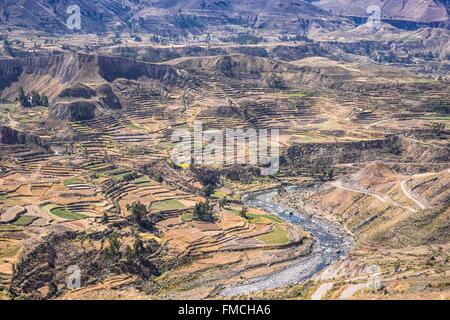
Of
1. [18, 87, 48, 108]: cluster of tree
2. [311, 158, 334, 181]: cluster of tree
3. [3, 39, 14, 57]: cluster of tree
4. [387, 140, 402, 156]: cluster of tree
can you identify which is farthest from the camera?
[3, 39, 14, 57]: cluster of tree

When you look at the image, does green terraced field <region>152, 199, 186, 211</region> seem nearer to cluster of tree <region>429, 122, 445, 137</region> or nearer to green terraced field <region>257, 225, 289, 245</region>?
green terraced field <region>257, 225, 289, 245</region>

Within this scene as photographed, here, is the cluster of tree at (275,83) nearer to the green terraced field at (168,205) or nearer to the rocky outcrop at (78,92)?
the rocky outcrop at (78,92)

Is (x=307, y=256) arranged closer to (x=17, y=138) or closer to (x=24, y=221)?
(x=24, y=221)

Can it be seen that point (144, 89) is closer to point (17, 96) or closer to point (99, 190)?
point (17, 96)

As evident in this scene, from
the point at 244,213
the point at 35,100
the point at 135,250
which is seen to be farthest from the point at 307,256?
the point at 35,100

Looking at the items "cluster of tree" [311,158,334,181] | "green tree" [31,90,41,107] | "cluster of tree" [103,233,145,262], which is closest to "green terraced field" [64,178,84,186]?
"cluster of tree" [103,233,145,262]

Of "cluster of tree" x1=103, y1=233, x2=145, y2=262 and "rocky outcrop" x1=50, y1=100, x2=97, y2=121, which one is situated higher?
"rocky outcrop" x1=50, y1=100, x2=97, y2=121

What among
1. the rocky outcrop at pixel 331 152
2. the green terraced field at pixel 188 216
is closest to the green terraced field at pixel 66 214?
the green terraced field at pixel 188 216
